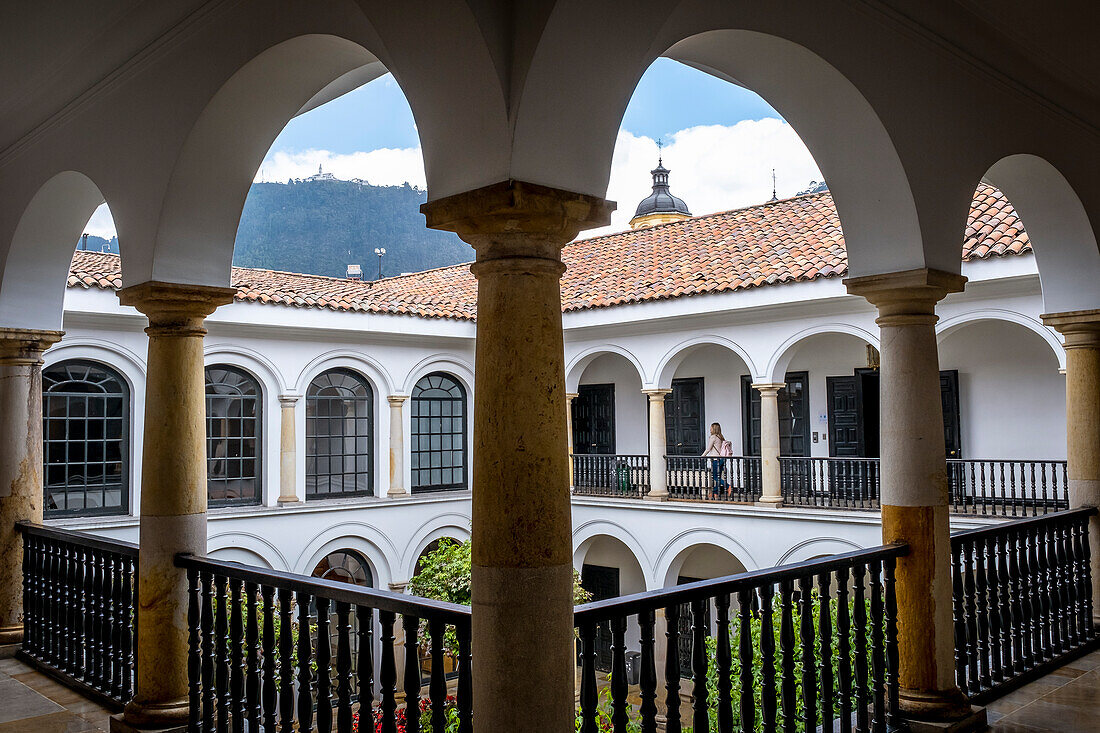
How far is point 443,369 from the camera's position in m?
17.0

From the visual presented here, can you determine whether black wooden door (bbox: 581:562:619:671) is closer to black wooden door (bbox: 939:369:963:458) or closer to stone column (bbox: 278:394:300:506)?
stone column (bbox: 278:394:300:506)

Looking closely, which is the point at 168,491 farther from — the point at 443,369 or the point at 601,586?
the point at 601,586

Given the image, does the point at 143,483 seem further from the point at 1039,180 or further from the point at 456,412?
the point at 456,412

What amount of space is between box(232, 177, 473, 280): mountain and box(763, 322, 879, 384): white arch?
41.5 meters

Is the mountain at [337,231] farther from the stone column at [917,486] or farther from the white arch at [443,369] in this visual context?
the stone column at [917,486]

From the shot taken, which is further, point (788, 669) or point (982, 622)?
point (982, 622)

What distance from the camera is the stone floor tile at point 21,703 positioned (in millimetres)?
4868

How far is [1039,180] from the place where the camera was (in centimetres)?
572

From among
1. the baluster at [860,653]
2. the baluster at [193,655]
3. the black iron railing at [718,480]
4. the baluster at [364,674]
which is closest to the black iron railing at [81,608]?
the baluster at [193,655]

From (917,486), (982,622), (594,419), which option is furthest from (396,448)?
(917,486)

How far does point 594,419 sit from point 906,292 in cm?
1487

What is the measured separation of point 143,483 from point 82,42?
2232 millimetres

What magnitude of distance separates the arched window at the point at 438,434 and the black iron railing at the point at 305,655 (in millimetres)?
12160

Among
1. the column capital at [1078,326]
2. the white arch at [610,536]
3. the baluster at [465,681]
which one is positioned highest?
the column capital at [1078,326]
